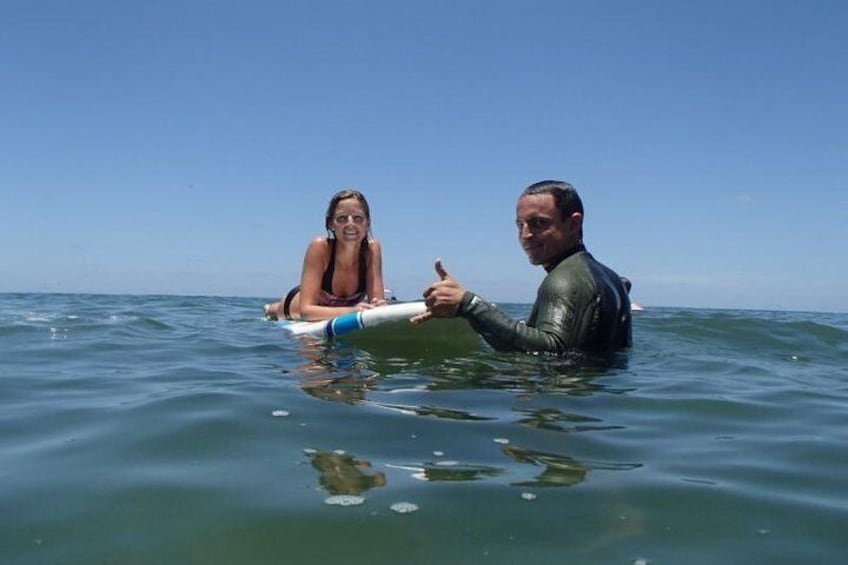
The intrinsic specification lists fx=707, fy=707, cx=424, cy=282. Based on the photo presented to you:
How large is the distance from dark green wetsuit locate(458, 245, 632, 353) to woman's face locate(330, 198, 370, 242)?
3.57 m

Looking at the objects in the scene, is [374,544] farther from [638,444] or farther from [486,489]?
[638,444]

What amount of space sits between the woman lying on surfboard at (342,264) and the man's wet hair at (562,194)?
3074 mm

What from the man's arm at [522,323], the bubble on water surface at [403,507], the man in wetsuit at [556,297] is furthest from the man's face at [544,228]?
the bubble on water surface at [403,507]

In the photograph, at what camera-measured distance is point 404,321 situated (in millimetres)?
7008

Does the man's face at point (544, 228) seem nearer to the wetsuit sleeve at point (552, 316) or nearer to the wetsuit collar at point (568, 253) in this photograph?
the wetsuit collar at point (568, 253)

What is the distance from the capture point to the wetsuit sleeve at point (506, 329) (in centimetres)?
525

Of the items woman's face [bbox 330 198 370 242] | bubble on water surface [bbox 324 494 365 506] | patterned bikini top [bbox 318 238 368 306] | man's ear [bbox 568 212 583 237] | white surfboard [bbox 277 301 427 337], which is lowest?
bubble on water surface [bbox 324 494 365 506]

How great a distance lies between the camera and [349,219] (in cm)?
884

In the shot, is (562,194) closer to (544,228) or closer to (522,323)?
(544,228)

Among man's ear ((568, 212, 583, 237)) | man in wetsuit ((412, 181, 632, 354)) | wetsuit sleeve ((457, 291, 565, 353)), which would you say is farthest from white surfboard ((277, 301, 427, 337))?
man's ear ((568, 212, 583, 237))

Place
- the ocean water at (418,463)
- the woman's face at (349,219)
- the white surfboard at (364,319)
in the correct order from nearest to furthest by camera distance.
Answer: the ocean water at (418,463), the white surfboard at (364,319), the woman's face at (349,219)

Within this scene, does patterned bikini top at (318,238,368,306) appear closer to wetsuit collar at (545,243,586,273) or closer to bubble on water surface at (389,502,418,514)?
wetsuit collar at (545,243,586,273)

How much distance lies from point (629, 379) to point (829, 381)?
2.22 metres

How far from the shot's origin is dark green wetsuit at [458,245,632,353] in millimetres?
5281
